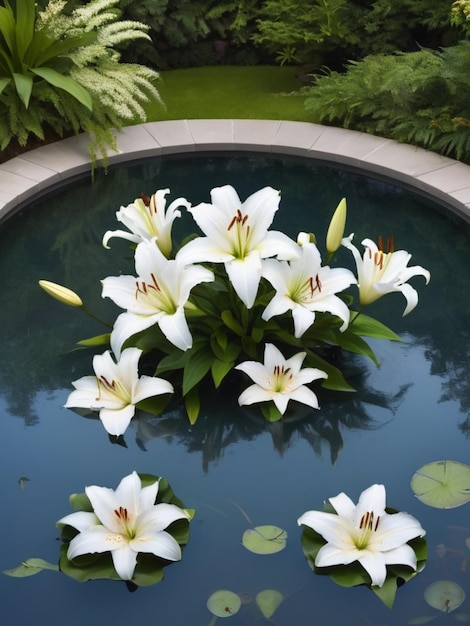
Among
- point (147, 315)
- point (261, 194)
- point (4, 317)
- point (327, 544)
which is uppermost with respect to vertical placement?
point (261, 194)

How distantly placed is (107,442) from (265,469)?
79 centimetres

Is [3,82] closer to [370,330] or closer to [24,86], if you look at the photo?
[24,86]

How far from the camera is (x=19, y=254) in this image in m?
5.65

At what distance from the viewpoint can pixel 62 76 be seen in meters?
6.23

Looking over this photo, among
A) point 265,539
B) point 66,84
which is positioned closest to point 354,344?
point 265,539

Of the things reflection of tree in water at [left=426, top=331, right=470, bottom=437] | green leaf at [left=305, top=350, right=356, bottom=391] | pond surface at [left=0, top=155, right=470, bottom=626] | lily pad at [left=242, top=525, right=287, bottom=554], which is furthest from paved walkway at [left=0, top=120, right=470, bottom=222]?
lily pad at [left=242, top=525, right=287, bottom=554]

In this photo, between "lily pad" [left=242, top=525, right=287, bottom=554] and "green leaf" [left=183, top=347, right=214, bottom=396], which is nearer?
"lily pad" [left=242, top=525, right=287, bottom=554]

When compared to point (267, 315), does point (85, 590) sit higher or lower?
lower

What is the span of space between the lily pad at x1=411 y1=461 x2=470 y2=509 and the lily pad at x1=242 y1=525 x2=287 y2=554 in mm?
681

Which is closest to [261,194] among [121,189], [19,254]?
[19,254]

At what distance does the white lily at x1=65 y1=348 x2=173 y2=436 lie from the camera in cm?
404

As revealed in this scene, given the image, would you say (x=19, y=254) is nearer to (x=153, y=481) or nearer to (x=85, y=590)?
(x=153, y=481)

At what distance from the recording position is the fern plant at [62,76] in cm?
619

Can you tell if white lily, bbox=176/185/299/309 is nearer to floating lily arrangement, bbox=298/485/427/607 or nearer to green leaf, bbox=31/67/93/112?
floating lily arrangement, bbox=298/485/427/607
